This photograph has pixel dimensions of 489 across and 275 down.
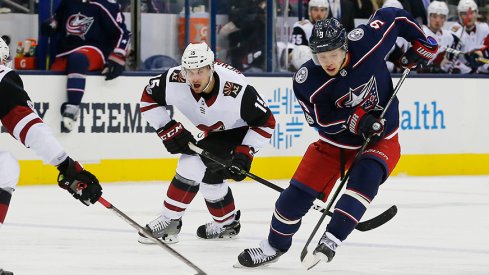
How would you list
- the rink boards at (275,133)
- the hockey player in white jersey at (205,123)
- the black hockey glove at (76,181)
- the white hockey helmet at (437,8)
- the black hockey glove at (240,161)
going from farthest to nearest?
1. the white hockey helmet at (437,8)
2. the rink boards at (275,133)
3. the hockey player in white jersey at (205,123)
4. the black hockey glove at (240,161)
5. the black hockey glove at (76,181)

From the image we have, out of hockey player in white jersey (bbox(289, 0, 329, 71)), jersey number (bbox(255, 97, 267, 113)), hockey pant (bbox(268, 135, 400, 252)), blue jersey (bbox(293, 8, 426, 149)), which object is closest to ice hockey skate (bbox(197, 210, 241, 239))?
jersey number (bbox(255, 97, 267, 113))

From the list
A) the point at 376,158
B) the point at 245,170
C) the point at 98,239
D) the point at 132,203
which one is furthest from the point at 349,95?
the point at 132,203

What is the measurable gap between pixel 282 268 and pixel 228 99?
89 centimetres

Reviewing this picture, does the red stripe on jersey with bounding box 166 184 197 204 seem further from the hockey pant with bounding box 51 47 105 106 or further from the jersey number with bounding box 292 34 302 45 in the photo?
the jersey number with bounding box 292 34 302 45

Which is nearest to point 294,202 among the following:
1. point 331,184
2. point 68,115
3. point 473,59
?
point 331,184

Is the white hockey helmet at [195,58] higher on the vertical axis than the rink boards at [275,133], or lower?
higher

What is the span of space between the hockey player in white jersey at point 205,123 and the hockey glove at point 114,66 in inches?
111

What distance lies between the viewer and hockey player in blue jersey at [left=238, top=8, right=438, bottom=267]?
450 cm

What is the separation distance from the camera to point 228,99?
5273mm

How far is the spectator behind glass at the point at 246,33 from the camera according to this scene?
9070mm

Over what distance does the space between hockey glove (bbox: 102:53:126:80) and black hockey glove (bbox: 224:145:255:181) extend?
3.32 metres

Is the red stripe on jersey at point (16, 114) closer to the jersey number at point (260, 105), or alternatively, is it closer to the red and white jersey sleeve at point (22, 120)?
the red and white jersey sleeve at point (22, 120)

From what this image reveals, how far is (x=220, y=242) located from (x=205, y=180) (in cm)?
29

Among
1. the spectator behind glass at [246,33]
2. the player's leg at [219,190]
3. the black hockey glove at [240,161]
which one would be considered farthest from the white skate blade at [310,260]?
the spectator behind glass at [246,33]
